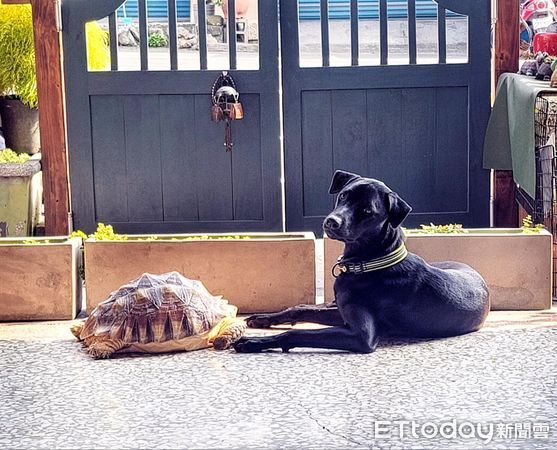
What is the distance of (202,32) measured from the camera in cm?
700

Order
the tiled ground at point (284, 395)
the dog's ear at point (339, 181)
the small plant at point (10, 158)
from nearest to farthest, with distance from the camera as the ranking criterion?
1. the tiled ground at point (284, 395)
2. the dog's ear at point (339, 181)
3. the small plant at point (10, 158)

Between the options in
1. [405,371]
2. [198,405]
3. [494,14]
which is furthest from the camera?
[494,14]

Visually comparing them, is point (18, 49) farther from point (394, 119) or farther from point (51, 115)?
point (394, 119)

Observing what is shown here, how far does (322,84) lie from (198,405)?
10.7ft

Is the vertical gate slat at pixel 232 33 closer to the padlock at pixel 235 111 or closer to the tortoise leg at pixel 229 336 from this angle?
the padlock at pixel 235 111

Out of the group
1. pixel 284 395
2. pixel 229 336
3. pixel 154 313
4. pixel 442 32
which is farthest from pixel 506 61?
pixel 284 395

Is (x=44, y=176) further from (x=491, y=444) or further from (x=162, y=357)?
(x=491, y=444)

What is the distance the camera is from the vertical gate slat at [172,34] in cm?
700

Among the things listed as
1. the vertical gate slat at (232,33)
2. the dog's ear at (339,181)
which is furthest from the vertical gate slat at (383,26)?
the dog's ear at (339,181)

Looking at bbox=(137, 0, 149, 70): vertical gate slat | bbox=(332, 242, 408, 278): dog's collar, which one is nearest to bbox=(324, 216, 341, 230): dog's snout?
bbox=(332, 242, 408, 278): dog's collar

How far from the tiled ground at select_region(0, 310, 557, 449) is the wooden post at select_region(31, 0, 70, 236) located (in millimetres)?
1781

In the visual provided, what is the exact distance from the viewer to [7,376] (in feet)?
15.6

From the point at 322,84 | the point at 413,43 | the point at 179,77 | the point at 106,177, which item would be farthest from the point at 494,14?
the point at 106,177

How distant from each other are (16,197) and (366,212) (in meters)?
2.95
